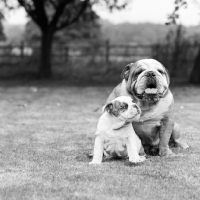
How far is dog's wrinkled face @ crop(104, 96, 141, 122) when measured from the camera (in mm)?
5246

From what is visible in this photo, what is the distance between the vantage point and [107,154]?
571 centimetres

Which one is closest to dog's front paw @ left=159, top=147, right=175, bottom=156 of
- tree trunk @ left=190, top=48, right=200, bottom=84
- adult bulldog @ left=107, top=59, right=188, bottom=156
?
adult bulldog @ left=107, top=59, right=188, bottom=156

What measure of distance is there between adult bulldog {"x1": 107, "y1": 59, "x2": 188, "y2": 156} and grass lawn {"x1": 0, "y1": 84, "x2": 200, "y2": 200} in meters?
0.35

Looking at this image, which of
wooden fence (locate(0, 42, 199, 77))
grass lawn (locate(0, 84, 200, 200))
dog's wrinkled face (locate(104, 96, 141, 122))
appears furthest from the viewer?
wooden fence (locate(0, 42, 199, 77))

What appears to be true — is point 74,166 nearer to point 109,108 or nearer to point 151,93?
point 109,108

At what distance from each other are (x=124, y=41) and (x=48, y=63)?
1211 cm

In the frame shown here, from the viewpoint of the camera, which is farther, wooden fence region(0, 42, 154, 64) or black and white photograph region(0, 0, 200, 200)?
wooden fence region(0, 42, 154, 64)

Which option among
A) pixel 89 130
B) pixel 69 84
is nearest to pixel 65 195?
pixel 89 130

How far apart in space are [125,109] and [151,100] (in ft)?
1.57

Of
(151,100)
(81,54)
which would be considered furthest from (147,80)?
(81,54)

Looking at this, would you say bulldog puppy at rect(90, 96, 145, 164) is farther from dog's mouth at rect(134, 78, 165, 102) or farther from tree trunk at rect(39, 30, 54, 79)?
tree trunk at rect(39, 30, 54, 79)

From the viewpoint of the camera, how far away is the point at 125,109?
207 inches

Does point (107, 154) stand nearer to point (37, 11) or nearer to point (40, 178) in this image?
point (40, 178)

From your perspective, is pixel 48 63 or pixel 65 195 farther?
pixel 48 63
